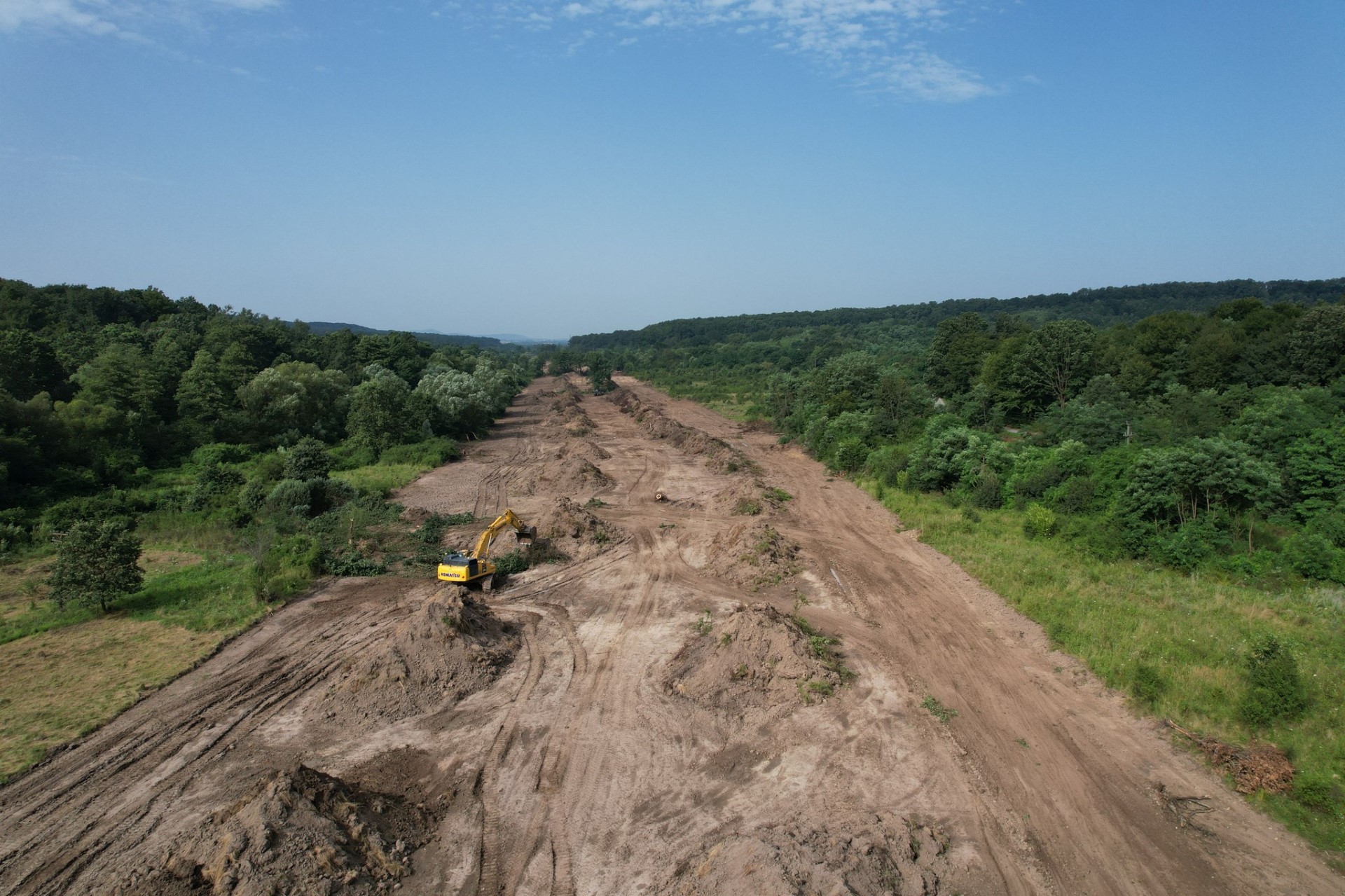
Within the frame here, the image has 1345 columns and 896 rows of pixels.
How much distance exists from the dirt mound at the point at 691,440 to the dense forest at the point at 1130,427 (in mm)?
5363

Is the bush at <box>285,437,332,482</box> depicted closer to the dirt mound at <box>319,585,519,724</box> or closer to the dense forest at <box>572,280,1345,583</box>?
the dirt mound at <box>319,585,519,724</box>

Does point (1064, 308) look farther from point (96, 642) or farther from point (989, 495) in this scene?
point (96, 642)

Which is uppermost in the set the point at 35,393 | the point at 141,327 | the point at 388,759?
the point at 141,327

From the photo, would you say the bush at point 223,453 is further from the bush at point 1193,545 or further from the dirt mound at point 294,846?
the bush at point 1193,545

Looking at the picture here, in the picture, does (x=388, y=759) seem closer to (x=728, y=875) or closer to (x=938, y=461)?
(x=728, y=875)

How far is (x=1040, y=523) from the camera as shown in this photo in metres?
23.2

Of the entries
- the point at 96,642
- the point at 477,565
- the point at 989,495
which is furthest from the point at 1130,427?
the point at 96,642

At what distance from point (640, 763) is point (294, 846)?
538 centimetres

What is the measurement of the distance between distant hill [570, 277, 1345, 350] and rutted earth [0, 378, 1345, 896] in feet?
372

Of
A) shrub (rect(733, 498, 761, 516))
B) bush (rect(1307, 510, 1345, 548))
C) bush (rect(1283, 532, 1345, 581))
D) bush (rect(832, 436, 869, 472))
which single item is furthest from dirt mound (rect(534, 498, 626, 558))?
bush (rect(1307, 510, 1345, 548))

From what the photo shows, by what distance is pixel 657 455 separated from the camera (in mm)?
42344

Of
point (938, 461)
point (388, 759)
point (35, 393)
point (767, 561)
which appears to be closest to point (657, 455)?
point (938, 461)

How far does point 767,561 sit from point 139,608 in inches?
692

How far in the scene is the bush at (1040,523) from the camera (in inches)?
907
